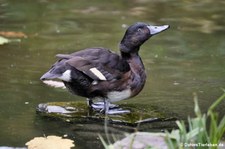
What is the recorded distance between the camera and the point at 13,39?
8.65 meters

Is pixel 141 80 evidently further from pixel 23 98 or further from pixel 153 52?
pixel 153 52

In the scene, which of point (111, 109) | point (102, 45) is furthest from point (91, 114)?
point (102, 45)

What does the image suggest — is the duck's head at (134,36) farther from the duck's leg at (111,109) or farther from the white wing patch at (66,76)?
the white wing patch at (66,76)

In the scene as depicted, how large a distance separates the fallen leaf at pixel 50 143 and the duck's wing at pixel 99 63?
2.30ft

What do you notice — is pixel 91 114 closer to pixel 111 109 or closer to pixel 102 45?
pixel 111 109

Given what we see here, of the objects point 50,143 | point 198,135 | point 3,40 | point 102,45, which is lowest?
point 102,45

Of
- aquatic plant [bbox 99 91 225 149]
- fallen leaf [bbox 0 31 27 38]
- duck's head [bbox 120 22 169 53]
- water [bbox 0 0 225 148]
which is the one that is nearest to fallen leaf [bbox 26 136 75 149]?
water [bbox 0 0 225 148]

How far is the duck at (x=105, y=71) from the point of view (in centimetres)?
512

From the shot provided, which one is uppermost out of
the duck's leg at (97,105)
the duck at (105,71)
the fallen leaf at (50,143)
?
the duck at (105,71)

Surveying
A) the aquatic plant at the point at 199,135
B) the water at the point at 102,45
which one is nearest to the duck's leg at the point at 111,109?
the water at the point at 102,45

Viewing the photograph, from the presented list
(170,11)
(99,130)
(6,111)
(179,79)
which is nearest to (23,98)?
(6,111)

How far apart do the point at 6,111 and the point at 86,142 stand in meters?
1.15

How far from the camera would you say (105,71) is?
5.27 m

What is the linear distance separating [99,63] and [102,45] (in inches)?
121
